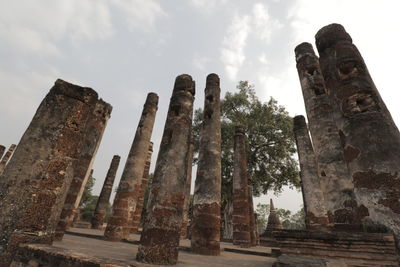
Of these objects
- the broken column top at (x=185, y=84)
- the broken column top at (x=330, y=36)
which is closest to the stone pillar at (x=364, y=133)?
the broken column top at (x=330, y=36)

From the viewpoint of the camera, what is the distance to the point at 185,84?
19.2ft

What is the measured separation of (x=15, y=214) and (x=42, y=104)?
211cm

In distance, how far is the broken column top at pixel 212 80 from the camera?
29.7 feet

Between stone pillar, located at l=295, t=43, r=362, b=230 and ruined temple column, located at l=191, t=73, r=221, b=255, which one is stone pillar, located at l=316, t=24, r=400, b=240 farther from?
ruined temple column, located at l=191, t=73, r=221, b=255

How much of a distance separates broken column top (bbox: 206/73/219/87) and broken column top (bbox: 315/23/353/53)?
4.06m

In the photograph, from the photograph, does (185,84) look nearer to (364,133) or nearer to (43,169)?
(43,169)

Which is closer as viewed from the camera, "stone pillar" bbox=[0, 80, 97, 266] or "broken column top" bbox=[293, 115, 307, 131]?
"stone pillar" bbox=[0, 80, 97, 266]

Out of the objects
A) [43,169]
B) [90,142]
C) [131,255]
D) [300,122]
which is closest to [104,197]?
[90,142]

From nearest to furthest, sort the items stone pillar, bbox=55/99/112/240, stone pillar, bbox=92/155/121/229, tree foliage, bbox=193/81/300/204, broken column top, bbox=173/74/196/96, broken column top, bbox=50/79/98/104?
broken column top, bbox=50/79/98/104, broken column top, bbox=173/74/196/96, stone pillar, bbox=55/99/112/240, stone pillar, bbox=92/155/121/229, tree foliage, bbox=193/81/300/204

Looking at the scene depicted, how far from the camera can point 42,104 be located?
4.46m

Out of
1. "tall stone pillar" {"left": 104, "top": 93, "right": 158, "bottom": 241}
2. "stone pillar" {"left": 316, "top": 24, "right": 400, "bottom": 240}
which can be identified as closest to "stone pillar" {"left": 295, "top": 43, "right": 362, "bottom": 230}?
"stone pillar" {"left": 316, "top": 24, "right": 400, "bottom": 240}

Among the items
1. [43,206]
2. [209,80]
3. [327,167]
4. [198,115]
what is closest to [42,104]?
[43,206]

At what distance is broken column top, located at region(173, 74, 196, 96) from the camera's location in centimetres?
583

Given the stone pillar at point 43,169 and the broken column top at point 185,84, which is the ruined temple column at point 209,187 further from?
the stone pillar at point 43,169
